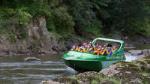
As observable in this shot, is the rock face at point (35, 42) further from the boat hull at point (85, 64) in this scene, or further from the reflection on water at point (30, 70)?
the boat hull at point (85, 64)

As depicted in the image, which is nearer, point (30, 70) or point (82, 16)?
point (30, 70)

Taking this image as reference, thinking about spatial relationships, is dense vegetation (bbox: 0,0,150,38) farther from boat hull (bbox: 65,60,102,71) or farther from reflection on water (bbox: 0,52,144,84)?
boat hull (bbox: 65,60,102,71)

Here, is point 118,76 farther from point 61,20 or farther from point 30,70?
point 61,20

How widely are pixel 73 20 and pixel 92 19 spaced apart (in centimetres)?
588

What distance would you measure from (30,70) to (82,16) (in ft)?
Result: 101

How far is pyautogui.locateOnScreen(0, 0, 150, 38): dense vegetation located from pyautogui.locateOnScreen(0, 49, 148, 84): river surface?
306 inches

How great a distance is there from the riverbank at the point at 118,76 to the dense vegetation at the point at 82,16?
29.7m

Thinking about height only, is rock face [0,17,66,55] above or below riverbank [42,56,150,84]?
below

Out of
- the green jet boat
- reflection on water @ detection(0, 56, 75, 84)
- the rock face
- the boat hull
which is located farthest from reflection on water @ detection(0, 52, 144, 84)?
the rock face

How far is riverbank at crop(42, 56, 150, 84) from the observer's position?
61.3ft

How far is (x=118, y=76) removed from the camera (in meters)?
19.9

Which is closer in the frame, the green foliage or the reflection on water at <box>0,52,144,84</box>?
the reflection on water at <box>0,52,144,84</box>

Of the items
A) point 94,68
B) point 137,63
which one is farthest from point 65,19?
point 137,63

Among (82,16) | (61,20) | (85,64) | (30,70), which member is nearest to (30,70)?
(30,70)
